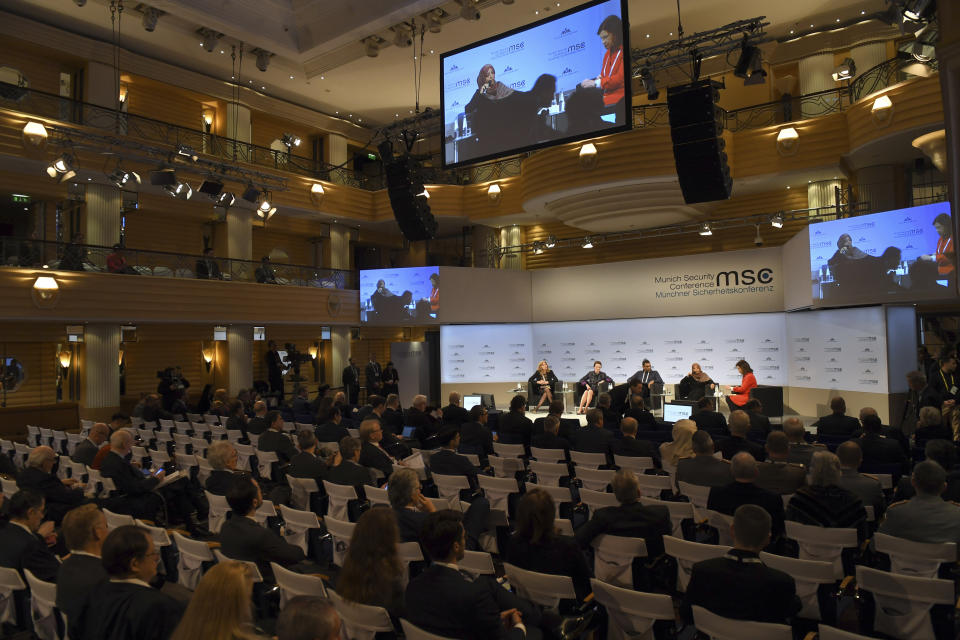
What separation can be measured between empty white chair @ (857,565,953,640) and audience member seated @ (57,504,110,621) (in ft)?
12.3

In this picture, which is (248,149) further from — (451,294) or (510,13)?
(510,13)

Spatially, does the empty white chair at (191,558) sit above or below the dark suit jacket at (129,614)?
below

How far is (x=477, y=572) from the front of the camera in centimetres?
388

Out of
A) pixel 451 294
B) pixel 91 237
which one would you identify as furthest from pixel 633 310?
pixel 91 237

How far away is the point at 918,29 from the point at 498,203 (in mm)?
11527

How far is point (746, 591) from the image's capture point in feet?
9.46

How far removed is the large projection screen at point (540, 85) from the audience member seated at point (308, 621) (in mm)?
9708

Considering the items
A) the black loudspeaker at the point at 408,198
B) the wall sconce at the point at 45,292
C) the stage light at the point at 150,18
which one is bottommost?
the wall sconce at the point at 45,292

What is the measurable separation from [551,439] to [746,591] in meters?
4.62

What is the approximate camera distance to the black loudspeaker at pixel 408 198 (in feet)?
41.8

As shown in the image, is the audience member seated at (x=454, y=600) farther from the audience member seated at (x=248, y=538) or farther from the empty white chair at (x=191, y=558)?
the empty white chair at (x=191, y=558)

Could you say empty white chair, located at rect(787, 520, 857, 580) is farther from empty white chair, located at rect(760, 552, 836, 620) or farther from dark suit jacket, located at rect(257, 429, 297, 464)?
dark suit jacket, located at rect(257, 429, 297, 464)

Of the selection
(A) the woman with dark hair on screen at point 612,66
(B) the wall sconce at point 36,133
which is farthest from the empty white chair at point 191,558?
(B) the wall sconce at point 36,133

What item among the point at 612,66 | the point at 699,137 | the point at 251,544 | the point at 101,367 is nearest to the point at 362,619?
the point at 251,544
